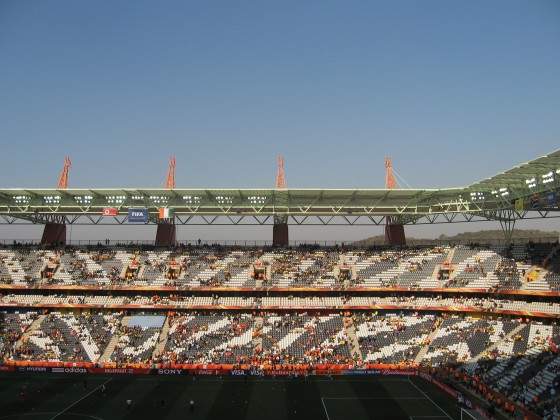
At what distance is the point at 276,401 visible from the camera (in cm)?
3947

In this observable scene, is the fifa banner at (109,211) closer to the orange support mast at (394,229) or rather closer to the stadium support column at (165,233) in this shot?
the stadium support column at (165,233)

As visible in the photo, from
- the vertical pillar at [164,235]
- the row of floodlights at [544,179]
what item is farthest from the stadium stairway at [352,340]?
the vertical pillar at [164,235]

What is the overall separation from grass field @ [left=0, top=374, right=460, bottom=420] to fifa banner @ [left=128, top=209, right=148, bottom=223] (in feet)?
66.2

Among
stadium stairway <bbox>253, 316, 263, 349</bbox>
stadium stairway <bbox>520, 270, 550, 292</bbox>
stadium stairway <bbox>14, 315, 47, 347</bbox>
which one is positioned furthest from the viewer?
stadium stairway <bbox>14, 315, 47, 347</bbox>

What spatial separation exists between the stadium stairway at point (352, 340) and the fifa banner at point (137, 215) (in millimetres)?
27439

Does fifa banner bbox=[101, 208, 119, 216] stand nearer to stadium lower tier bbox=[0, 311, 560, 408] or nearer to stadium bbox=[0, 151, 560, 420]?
stadium bbox=[0, 151, 560, 420]

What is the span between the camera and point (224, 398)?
4053cm

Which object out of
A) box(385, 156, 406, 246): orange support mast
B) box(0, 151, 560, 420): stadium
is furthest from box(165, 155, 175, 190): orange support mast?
box(385, 156, 406, 246): orange support mast

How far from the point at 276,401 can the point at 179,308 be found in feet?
73.0

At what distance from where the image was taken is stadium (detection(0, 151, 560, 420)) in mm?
40281

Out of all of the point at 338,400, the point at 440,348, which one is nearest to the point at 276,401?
the point at 338,400

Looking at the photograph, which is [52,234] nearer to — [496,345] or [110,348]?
[110,348]

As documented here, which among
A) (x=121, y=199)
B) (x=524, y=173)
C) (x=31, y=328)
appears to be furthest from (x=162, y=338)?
(x=524, y=173)

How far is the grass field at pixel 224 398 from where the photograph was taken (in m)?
36.3
